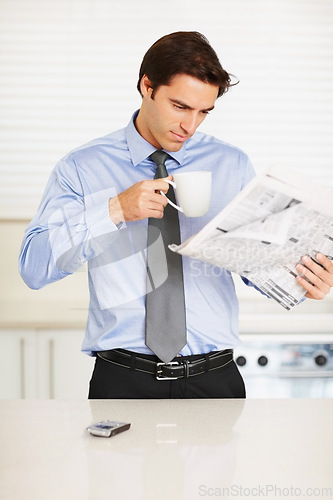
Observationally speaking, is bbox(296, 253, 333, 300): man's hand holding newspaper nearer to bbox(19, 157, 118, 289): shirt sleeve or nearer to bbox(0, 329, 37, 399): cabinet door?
→ bbox(19, 157, 118, 289): shirt sleeve

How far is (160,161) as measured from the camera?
1657 mm

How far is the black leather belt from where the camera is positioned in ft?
5.03

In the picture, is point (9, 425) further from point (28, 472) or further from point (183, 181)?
point (183, 181)

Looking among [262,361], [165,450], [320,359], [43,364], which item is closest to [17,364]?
[43,364]

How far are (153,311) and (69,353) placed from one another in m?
1.06

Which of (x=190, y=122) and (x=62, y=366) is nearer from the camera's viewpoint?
(x=190, y=122)

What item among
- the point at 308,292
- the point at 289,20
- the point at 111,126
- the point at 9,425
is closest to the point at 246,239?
the point at 308,292

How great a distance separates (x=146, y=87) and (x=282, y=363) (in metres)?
1.37

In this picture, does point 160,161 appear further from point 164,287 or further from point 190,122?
point 164,287

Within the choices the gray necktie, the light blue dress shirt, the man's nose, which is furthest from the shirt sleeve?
the man's nose

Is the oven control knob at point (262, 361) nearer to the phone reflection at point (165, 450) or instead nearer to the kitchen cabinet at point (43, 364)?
the kitchen cabinet at point (43, 364)

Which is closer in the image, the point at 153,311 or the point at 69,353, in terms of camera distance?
the point at 153,311

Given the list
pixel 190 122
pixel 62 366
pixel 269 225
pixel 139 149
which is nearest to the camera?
pixel 269 225

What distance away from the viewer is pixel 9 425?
1.22m
